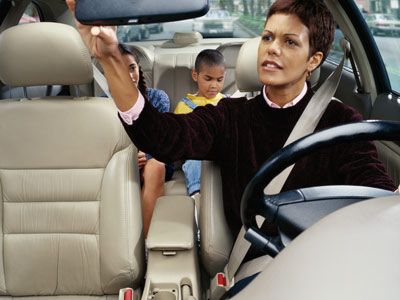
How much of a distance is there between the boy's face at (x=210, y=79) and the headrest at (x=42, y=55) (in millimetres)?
1470

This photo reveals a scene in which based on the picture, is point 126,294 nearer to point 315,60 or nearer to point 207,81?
point 315,60

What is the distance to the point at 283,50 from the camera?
70.7 inches

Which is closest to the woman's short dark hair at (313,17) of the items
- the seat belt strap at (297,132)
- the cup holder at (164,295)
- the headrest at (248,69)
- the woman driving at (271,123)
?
the woman driving at (271,123)

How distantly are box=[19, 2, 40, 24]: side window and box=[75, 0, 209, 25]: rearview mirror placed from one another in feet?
7.60

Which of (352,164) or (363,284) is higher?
(363,284)

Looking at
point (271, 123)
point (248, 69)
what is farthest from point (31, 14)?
point (271, 123)

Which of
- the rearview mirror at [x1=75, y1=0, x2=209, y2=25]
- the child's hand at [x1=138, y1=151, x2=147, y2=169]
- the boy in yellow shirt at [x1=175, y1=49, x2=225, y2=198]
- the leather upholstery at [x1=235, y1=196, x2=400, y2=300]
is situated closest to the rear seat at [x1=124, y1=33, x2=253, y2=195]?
the boy in yellow shirt at [x1=175, y1=49, x2=225, y2=198]

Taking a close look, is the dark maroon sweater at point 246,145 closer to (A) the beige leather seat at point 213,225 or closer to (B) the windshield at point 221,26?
(A) the beige leather seat at point 213,225

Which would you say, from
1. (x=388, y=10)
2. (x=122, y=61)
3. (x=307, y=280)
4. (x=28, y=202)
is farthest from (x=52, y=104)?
(x=388, y=10)

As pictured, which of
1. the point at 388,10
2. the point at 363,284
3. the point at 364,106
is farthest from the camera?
the point at 388,10

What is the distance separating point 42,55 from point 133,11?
4.04 ft

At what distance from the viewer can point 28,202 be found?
218cm

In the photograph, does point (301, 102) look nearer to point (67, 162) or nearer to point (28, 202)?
point (67, 162)

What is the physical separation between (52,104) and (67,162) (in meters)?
0.23
